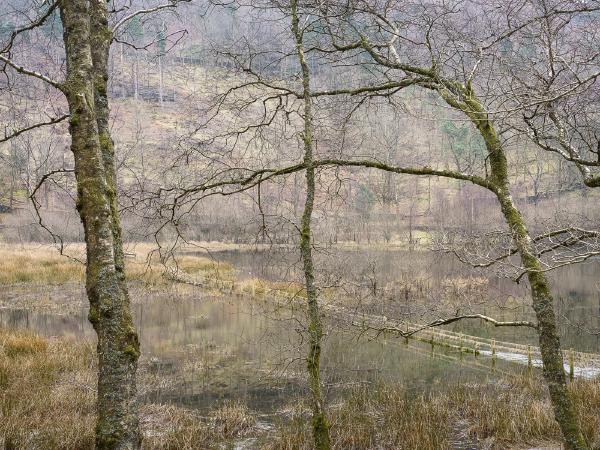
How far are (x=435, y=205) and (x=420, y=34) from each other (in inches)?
2180

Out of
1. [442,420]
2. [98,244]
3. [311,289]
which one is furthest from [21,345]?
[98,244]

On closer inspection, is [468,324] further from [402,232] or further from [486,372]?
[402,232]

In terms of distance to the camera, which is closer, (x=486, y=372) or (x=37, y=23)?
(x=37, y=23)

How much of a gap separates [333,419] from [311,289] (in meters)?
3.89

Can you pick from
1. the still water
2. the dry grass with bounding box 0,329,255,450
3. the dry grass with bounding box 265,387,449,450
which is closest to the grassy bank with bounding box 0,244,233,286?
the still water

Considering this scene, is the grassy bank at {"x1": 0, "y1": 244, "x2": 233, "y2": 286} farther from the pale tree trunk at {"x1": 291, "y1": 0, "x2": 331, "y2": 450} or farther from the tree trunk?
the tree trunk

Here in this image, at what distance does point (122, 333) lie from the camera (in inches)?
154

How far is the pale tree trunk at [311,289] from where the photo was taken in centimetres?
624

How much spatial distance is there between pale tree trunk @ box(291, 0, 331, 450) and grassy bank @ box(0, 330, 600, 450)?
1849mm

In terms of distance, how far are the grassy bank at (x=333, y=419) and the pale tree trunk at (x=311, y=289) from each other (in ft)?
6.06

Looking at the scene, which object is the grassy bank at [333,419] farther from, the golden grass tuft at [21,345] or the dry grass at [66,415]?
the golden grass tuft at [21,345]

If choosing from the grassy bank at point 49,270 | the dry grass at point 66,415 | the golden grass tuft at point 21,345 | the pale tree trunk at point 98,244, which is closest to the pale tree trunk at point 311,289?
the dry grass at point 66,415

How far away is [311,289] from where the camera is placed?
21.2ft

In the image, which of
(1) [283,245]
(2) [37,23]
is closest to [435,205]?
(1) [283,245]
